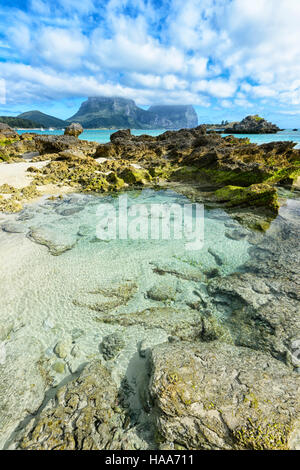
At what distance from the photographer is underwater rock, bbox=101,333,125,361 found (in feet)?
15.1

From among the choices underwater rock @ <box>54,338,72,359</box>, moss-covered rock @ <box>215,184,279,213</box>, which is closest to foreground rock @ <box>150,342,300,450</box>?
underwater rock @ <box>54,338,72,359</box>

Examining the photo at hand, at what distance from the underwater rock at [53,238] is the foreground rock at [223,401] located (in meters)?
6.55

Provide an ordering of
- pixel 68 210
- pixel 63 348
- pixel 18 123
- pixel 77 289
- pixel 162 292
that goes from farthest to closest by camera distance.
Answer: pixel 18 123, pixel 68 210, pixel 77 289, pixel 162 292, pixel 63 348

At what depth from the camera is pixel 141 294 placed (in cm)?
652

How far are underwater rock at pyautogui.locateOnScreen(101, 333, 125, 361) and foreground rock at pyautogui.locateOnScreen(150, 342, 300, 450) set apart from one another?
4.46 ft

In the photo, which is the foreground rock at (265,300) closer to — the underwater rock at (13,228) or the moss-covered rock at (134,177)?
the underwater rock at (13,228)

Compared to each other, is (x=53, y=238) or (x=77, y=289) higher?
(x=53, y=238)

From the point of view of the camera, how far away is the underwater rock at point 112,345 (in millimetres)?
4609

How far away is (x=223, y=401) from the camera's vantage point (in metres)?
2.94

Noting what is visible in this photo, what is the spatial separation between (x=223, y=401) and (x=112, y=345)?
2.73m

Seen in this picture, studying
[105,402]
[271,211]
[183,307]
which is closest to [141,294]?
[183,307]

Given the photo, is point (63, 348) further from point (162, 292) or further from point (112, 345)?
point (162, 292)

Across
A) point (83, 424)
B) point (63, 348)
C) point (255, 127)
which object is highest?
point (255, 127)

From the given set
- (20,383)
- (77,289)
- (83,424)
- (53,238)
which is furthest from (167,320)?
(53,238)
